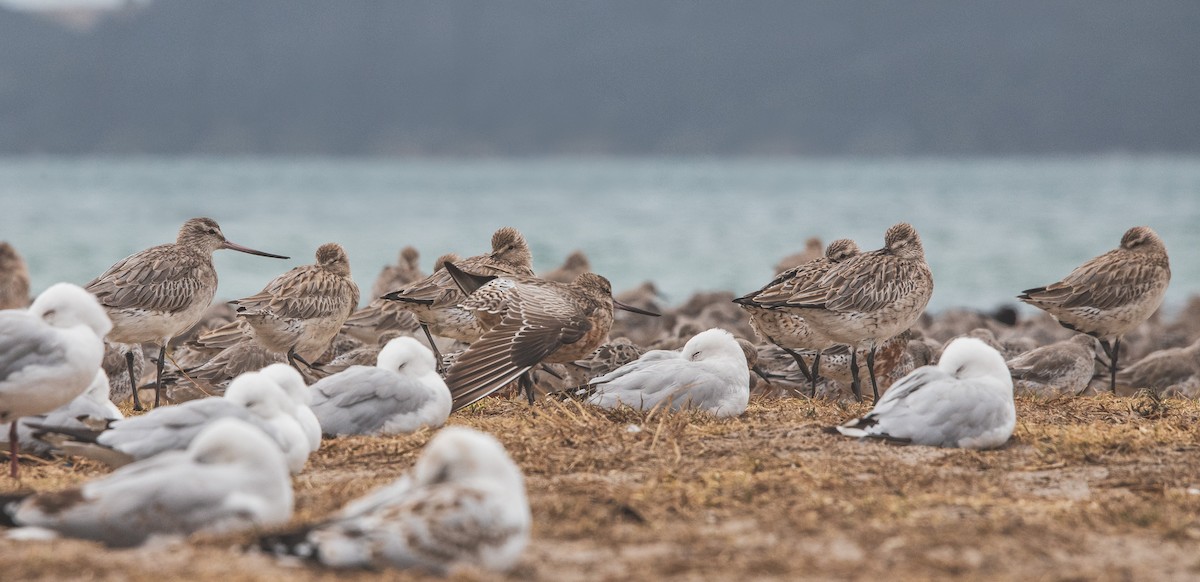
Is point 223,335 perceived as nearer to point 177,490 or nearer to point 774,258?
point 177,490

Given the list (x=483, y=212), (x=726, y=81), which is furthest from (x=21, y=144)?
(x=483, y=212)

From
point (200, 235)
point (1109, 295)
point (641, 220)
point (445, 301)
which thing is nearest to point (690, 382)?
point (445, 301)

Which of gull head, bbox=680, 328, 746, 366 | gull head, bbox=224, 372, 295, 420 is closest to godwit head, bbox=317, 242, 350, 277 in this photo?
gull head, bbox=680, 328, 746, 366

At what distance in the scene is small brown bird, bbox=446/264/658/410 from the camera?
882 centimetres

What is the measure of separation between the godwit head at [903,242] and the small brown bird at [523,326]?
7.17 feet

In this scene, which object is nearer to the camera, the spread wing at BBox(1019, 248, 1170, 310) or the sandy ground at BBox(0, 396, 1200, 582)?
the sandy ground at BBox(0, 396, 1200, 582)

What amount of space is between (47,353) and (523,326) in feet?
10.7

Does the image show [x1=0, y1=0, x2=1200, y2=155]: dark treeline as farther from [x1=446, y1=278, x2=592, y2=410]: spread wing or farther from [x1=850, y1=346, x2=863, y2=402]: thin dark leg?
[x1=446, y1=278, x2=592, y2=410]: spread wing

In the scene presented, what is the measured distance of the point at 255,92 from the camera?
593 ft

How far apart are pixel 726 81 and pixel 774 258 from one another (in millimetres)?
145760

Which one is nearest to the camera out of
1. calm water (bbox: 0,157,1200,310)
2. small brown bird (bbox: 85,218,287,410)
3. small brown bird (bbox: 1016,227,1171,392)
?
small brown bird (bbox: 85,218,287,410)

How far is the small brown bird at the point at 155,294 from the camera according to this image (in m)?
10.1


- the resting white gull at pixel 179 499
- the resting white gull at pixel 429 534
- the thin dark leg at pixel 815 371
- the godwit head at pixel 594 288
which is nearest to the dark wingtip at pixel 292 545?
the resting white gull at pixel 429 534

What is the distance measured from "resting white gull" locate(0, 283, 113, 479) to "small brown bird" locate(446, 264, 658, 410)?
2.31 m
